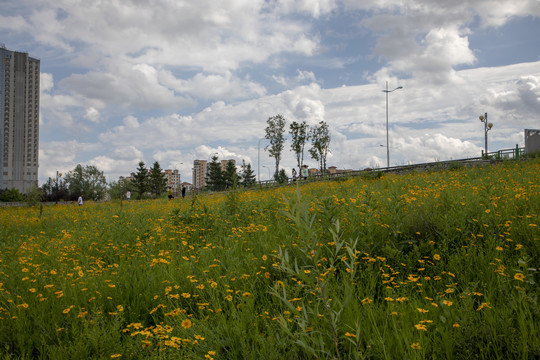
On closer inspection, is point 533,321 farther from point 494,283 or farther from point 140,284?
point 140,284

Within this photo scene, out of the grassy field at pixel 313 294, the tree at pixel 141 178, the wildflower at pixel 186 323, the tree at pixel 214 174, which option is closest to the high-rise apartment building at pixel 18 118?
the tree at pixel 141 178

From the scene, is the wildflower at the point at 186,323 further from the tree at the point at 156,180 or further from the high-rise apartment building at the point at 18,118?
the high-rise apartment building at the point at 18,118

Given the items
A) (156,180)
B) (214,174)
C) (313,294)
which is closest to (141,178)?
(156,180)

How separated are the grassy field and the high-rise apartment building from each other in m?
132

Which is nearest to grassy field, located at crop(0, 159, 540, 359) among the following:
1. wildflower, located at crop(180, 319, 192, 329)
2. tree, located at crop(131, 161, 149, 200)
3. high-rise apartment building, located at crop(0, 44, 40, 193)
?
wildflower, located at crop(180, 319, 192, 329)

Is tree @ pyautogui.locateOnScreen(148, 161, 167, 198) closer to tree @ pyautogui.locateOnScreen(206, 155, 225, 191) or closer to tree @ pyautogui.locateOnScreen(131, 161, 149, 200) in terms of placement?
tree @ pyautogui.locateOnScreen(131, 161, 149, 200)

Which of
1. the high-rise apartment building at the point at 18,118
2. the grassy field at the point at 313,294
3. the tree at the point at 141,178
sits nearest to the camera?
the grassy field at the point at 313,294

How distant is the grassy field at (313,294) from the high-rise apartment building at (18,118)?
131647mm

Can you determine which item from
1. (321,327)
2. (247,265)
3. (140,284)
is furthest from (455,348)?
(140,284)

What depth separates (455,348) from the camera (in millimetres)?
2520

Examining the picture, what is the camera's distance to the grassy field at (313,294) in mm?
2428

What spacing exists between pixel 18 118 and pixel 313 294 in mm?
144038

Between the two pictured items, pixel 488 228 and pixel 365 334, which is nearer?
pixel 365 334

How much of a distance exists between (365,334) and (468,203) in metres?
4.01
